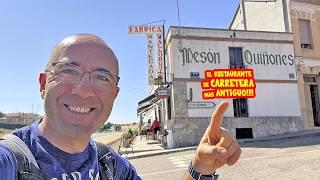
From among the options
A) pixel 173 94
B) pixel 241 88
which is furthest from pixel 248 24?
pixel 173 94

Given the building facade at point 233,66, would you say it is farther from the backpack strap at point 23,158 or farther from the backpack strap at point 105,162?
the backpack strap at point 23,158

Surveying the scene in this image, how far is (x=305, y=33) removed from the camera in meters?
22.1

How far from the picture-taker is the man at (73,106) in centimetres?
175

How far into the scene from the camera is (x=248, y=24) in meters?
26.0

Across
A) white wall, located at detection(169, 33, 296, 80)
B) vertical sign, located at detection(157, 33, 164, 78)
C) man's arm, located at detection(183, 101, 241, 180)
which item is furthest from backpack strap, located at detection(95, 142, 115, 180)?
vertical sign, located at detection(157, 33, 164, 78)

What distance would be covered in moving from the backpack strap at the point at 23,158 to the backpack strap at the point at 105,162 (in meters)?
0.50

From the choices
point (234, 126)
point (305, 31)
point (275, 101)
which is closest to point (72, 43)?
point (234, 126)

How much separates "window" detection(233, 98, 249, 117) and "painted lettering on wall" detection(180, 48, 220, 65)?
2.62 m

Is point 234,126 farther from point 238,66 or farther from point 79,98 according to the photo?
point 79,98

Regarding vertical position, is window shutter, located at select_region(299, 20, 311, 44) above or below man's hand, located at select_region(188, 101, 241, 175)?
above

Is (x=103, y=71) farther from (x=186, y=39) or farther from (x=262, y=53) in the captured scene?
(x=262, y=53)

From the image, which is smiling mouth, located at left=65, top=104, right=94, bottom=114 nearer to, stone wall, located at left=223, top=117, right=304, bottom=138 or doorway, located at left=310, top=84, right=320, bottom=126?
stone wall, located at left=223, top=117, right=304, bottom=138

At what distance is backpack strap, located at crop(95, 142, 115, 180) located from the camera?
2.04m

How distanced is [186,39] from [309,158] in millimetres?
11117
